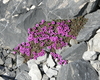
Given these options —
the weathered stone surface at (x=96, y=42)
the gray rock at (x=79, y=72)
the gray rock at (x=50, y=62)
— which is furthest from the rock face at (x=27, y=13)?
the gray rock at (x=79, y=72)

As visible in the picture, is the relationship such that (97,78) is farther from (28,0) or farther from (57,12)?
(28,0)

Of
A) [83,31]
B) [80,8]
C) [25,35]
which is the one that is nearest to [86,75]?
[83,31]

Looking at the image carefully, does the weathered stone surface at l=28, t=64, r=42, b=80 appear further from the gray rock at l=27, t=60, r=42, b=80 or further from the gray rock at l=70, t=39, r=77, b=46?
the gray rock at l=70, t=39, r=77, b=46

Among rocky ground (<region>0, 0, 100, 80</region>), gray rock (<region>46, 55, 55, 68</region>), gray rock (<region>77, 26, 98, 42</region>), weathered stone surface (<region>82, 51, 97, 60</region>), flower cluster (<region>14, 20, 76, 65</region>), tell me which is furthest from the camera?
flower cluster (<region>14, 20, 76, 65</region>)

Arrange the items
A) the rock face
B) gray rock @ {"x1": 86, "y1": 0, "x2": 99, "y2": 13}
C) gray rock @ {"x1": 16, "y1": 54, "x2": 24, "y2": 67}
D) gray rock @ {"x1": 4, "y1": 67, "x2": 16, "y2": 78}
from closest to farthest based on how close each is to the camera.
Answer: gray rock @ {"x1": 4, "y1": 67, "x2": 16, "y2": 78}
gray rock @ {"x1": 86, "y1": 0, "x2": 99, "y2": 13}
the rock face
gray rock @ {"x1": 16, "y1": 54, "x2": 24, "y2": 67}

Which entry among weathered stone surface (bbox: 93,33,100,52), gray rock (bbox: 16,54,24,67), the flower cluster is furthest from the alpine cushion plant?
weathered stone surface (bbox: 93,33,100,52)

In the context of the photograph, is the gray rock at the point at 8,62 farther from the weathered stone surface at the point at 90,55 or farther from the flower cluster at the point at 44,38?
the weathered stone surface at the point at 90,55

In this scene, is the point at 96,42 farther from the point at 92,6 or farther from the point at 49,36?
the point at 49,36

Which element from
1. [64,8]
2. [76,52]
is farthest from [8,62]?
[64,8]

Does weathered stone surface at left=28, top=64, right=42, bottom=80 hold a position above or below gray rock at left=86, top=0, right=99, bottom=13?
below
